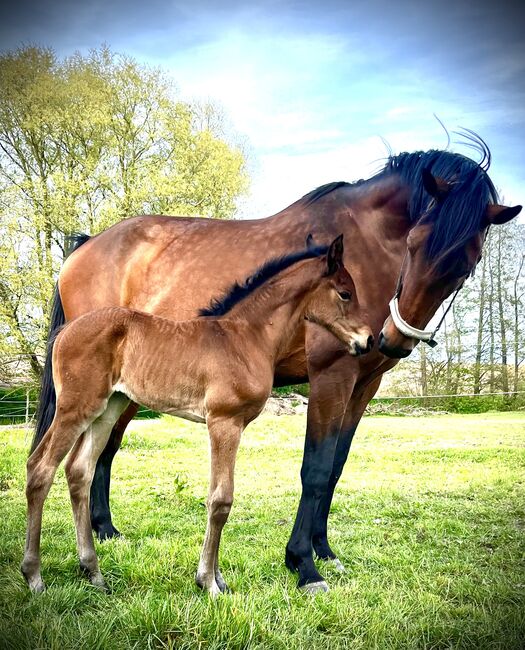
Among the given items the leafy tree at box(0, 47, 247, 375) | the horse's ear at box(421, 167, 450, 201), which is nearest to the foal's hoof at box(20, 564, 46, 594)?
the horse's ear at box(421, 167, 450, 201)

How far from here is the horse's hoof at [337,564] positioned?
424 cm

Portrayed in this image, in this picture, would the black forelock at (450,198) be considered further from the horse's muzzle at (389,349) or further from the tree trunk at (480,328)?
the tree trunk at (480,328)

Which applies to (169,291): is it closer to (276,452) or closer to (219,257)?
(219,257)

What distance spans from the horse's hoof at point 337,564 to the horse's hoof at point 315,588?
0.42m

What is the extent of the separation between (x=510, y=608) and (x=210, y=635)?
1816mm

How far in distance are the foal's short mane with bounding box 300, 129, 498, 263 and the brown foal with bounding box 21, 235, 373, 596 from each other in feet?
2.38

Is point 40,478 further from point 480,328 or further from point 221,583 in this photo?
point 480,328

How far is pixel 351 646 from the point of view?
2914 millimetres

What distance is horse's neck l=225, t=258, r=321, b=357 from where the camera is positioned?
3826 mm

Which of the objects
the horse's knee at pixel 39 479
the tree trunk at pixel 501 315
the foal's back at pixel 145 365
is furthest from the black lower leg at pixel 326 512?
the tree trunk at pixel 501 315

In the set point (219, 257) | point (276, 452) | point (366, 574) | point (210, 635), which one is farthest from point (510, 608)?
point (276, 452)

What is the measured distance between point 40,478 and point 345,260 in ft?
8.72

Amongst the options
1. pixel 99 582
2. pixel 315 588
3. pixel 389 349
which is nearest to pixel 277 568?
pixel 315 588

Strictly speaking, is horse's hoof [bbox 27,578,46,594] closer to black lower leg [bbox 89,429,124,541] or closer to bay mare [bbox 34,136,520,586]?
bay mare [bbox 34,136,520,586]
